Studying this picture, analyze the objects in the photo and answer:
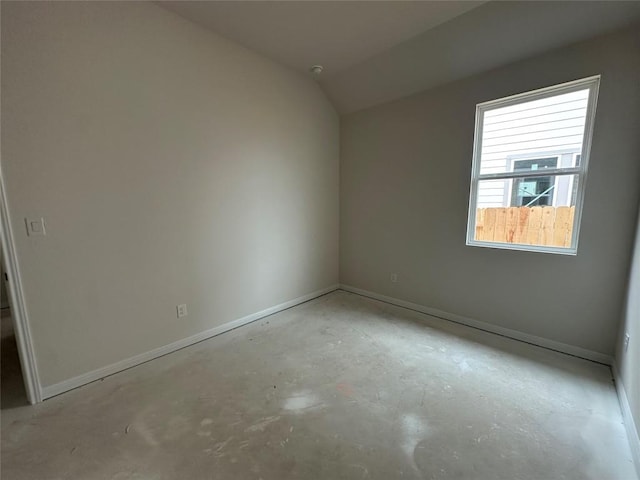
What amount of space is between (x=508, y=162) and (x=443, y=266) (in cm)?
130

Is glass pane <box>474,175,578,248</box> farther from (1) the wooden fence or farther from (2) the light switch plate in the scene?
(2) the light switch plate

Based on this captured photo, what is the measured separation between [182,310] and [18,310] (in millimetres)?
1098

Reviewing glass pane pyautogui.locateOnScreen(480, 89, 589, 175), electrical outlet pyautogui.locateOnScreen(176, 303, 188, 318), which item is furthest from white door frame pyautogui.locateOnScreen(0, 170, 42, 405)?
glass pane pyautogui.locateOnScreen(480, 89, 589, 175)

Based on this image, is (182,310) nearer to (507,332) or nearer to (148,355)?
(148,355)

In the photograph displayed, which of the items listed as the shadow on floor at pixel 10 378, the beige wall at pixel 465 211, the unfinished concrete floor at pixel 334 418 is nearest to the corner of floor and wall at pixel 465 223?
the beige wall at pixel 465 211

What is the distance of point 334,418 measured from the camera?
1757mm

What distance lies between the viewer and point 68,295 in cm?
203

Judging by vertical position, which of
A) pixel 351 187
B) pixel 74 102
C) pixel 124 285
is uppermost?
pixel 74 102

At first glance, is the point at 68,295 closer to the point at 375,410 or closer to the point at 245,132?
the point at 245,132

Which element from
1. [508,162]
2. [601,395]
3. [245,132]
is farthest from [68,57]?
[601,395]

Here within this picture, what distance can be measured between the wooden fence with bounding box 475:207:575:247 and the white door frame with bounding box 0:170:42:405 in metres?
4.02

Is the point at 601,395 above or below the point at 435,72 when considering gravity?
below

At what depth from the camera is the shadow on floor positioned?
1.92 metres

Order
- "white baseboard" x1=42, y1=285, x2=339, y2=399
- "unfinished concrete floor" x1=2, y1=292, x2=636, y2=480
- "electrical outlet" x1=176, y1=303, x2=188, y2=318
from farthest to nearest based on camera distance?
"electrical outlet" x1=176, y1=303, x2=188, y2=318 < "white baseboard" x1=42, y1=285, x2=339, y2=399 < "unfinished concrete floor" x1=2, y1=292, x2=636, y2=480
